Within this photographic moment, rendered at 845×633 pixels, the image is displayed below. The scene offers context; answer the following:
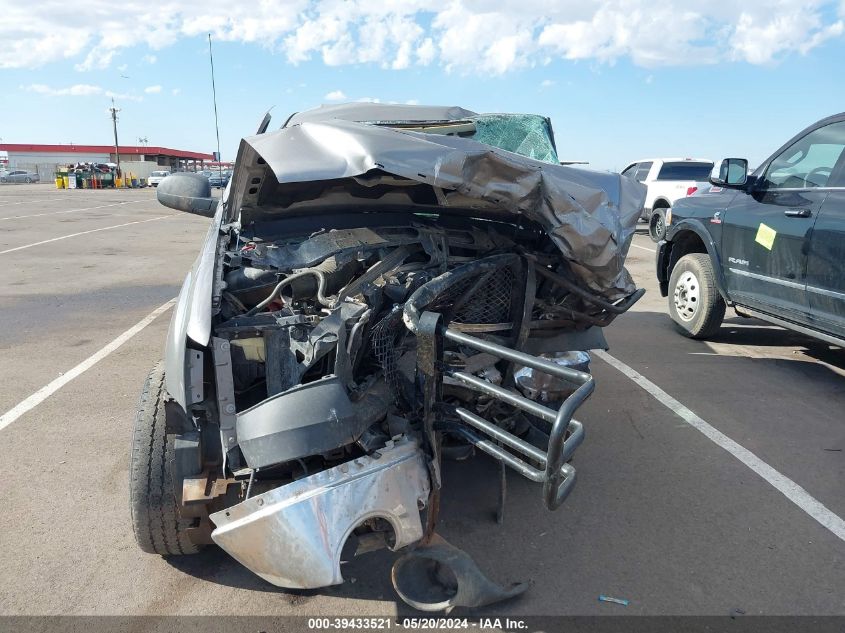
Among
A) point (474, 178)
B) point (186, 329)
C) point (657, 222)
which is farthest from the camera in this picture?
point (657, 222)

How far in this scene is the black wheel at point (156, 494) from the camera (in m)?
2.63

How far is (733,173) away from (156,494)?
16.0ft

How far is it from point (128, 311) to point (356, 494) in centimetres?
588

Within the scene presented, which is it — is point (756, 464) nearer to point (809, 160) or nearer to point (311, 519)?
point (809, 160)

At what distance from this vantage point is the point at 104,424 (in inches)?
162

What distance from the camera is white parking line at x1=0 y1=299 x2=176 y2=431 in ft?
13.9

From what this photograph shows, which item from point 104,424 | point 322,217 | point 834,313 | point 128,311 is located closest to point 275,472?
point 322,217

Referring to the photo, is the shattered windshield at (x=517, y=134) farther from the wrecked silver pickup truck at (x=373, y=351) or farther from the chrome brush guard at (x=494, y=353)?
the chrome brush guard at (x=494, y=353)

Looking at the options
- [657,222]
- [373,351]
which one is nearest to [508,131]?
[373,351]

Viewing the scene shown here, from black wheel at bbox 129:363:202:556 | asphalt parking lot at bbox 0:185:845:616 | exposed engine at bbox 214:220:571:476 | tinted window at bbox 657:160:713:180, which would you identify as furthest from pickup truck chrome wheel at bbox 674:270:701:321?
tinted window at bbox 657:160:713:180

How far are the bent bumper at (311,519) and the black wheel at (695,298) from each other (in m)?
4.71

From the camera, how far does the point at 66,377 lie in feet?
16.2

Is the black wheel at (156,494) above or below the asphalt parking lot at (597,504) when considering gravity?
above

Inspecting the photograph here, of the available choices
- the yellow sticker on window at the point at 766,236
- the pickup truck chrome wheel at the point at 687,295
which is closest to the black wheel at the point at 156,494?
the yellow sticker on window at the point at 766,236
